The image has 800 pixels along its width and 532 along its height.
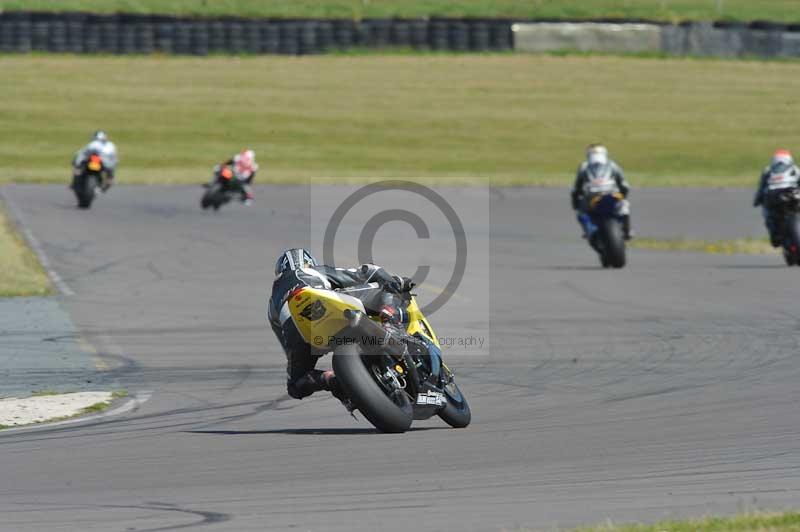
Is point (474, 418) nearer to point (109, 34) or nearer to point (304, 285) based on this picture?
point (304, 285)

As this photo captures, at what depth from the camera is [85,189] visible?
96.8ft

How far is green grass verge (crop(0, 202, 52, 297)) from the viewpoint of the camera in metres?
17.6

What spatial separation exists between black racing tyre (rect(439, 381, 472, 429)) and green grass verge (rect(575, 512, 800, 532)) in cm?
283

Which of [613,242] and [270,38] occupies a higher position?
[270,38]

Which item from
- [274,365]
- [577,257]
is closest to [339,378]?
[274,365]

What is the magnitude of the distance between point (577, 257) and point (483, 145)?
2278cm

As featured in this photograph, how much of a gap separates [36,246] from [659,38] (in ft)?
103

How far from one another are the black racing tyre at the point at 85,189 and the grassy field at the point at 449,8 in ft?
69.0

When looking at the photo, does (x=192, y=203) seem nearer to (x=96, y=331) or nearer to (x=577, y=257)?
(x=577, y=257)

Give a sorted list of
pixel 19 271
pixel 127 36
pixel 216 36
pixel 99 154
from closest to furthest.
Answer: pixel 19 271 < pixel 99 154 < pixel 127 36 < pixel 216 36

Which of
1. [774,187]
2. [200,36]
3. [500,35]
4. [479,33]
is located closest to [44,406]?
[774,187]

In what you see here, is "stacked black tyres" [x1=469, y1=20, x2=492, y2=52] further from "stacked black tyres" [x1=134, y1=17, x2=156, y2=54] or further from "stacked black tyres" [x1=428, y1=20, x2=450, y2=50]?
"stacked black tyres" [x1=134, y1=17, x2=156, y2=54]

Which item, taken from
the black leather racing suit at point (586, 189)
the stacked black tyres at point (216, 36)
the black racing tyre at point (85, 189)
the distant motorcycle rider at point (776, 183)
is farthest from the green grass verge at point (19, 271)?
the stacked black tyres at point (216, 36)

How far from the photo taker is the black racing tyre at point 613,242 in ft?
65.4
